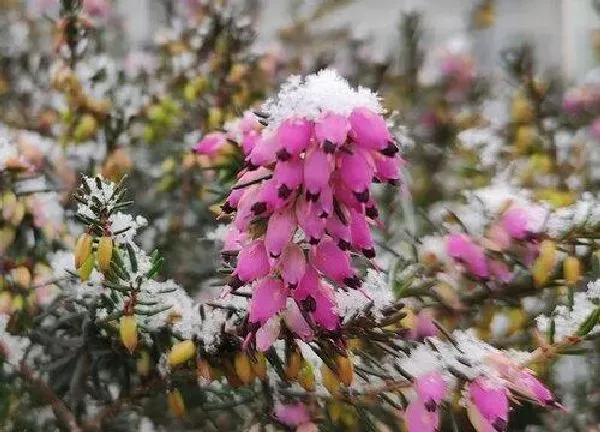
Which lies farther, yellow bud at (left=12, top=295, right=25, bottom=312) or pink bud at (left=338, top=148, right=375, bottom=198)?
yellow bud at (left=12, top=295, right=25, bottom=312)

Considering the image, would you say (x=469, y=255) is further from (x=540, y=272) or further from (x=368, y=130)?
(x=368, y=130)

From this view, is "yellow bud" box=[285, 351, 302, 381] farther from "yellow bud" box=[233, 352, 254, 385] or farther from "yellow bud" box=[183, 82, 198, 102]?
"yellow bud" box=[183, 82, 198, 102]

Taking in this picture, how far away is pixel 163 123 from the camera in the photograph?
125 centimetres

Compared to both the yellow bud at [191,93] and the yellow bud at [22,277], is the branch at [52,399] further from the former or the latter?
the yellow bud at [191,93]

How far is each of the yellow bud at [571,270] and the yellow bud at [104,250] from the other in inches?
15.9

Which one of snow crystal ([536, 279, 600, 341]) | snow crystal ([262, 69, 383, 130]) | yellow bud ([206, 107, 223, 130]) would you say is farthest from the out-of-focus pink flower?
snow crystal ([262, 69, 383, 130])

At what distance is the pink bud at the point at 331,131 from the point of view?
1.80ft

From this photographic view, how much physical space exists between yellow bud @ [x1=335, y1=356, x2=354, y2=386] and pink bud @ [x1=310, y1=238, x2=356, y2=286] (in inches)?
3.1

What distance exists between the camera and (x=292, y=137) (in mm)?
562

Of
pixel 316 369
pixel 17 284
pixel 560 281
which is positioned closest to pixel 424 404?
pixel 316 369

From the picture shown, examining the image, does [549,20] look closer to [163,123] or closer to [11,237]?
[163,123]

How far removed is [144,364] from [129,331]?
4.3 inches

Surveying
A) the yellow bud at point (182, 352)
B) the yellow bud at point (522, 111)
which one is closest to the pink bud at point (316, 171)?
the yellow bud at point (182, 352)

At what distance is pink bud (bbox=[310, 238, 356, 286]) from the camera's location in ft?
1.95
